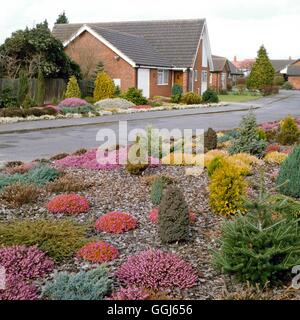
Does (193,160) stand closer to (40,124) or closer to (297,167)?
(297,167)

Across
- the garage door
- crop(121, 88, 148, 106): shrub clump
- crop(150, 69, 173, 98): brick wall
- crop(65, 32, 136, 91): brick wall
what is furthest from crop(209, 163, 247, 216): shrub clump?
crop(150, 69, 173, 98): brick wall

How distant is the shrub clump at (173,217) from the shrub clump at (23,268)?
1605 mm

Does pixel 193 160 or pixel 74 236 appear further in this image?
pixel 193 160

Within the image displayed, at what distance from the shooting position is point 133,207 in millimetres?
8203

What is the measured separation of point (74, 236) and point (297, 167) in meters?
4.21

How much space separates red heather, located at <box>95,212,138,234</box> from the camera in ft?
23.1

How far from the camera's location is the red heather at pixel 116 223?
703 centimetres

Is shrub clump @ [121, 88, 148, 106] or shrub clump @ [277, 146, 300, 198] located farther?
shrub clump @ [121, 88, 148, 106]

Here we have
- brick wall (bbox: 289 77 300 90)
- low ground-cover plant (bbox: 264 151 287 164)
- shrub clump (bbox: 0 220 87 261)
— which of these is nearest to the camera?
shrub clump (bbox: 0 220 87 261)

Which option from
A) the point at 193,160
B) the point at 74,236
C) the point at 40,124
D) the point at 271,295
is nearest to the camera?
the point at 271,295

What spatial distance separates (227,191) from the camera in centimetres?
765

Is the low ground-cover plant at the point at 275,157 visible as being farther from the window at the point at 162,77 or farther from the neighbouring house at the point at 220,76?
the neighbouring house at the point at 220,76

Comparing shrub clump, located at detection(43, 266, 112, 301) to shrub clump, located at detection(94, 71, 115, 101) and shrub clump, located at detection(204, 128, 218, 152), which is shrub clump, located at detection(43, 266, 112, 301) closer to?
shrub clump, located at detection(204, 128, 218, 152)
